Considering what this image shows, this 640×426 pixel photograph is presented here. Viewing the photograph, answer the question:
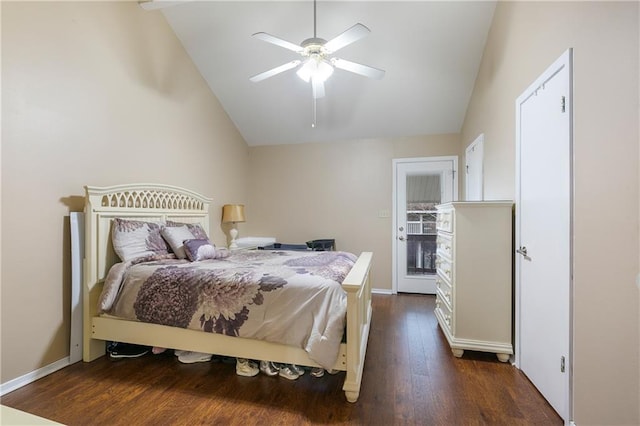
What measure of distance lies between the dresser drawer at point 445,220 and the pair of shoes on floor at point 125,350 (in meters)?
2.85

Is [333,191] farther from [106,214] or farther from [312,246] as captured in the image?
[106,214]

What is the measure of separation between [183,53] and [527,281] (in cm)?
424

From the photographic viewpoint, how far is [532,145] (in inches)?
78.6

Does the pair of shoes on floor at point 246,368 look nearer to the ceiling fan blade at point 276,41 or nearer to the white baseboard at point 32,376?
the white baseboard at point 32,376

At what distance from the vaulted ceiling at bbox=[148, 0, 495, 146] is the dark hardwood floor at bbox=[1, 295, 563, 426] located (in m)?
3.04

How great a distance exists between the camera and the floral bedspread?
180 centimetres

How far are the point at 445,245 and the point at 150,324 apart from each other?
2.63 meters

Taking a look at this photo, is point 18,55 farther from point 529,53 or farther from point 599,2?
point 529,53

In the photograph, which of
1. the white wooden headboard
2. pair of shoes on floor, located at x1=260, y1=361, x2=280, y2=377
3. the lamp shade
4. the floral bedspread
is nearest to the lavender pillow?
the floral bedspread

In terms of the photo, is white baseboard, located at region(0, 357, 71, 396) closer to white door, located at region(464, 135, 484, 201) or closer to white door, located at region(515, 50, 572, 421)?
white door, located at region(515, 50, 572, 421)

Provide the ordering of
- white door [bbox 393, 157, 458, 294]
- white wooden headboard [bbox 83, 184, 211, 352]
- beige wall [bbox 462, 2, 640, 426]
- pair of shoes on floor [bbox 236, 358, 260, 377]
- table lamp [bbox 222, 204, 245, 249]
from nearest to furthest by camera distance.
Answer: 1. beige wall [bbox 462, 2, 640, 426]
2. pair of shoes on floor [bbox 236, 358, 260, 377]
3. white wooden headboard [bbox 83, 184, 211, 352]
4. table lamp [bbox 222, 204, 245, 249]
5. white door [bbox 393, 157, 458, 294]

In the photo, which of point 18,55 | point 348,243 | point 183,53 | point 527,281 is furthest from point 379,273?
point 18,55

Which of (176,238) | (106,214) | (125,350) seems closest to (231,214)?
(176,238)

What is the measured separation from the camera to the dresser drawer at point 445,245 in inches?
101
